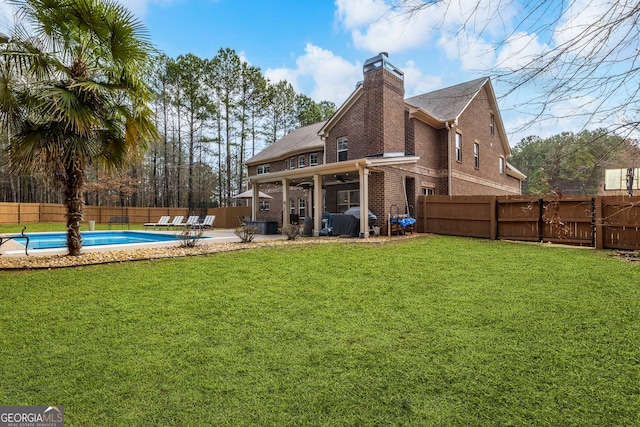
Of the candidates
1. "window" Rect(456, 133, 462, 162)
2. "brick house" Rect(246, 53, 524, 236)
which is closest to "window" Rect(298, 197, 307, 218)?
"brick house" Rect(246, 53, 524, 236)

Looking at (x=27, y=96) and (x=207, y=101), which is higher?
(x=207, y=101)

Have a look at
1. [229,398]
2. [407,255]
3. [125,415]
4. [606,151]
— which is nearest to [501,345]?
[606,151]

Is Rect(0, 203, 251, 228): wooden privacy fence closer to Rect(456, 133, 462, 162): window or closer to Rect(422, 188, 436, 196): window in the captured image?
Rect(422, 188, 436, 196): window

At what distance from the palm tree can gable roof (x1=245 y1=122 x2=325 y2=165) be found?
44.1 feet

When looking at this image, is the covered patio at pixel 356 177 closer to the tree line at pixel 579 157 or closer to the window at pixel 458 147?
the window at pixel 458 147

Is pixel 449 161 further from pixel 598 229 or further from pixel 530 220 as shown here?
pixel 598 229

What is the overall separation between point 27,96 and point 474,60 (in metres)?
8.86

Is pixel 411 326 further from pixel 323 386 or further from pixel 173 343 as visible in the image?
pixel 173 343

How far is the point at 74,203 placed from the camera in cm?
790

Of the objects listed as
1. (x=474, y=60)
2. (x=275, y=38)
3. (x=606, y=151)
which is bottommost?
(x=606, y=151)

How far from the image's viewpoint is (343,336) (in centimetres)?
352

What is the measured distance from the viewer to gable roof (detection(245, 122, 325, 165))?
70.6ft

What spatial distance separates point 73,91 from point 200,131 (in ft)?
91.5

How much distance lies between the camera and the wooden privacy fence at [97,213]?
24.8 m
